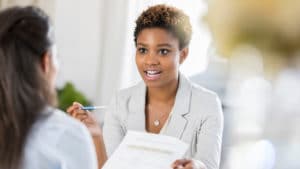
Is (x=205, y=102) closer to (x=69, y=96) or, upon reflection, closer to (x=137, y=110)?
(x=137, y=110)

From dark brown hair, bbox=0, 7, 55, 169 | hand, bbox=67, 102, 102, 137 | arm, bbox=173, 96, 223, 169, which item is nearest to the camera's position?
dark brown hair, bbox=0, 7, 55, 169

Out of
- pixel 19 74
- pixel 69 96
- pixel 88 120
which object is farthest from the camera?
pixel 69 96

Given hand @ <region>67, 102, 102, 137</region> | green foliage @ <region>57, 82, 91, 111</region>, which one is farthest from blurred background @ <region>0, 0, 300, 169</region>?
green foliage @ <region>57, 82, 91, 111</region>

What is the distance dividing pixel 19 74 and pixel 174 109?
68 centimetres

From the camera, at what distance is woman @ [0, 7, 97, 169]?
68 centimetres

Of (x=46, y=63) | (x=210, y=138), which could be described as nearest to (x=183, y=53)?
(x=210, y=138)

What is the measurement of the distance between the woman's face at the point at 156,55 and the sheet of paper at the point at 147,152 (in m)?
0.31

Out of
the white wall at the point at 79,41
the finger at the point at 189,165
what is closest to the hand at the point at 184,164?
the finger at the point at 189,165

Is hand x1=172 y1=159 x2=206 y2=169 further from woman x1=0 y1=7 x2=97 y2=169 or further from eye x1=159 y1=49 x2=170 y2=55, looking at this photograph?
eye x1=159 y1=49 x2=170 y2=55

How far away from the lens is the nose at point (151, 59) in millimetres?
1280

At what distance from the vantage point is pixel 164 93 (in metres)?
1.35

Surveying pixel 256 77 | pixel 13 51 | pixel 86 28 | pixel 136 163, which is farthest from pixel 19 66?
pixel 86 28

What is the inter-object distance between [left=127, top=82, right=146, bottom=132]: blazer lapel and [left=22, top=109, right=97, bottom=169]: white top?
0.55m

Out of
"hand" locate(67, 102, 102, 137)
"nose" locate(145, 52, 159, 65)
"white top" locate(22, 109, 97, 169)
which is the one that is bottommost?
"hand" locate(67, 102, 102, 137)
